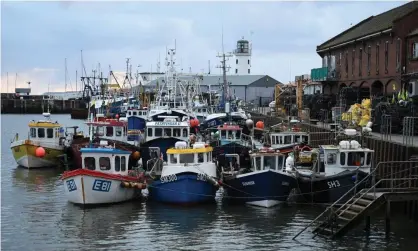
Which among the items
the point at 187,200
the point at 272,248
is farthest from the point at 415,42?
the point at 272,248

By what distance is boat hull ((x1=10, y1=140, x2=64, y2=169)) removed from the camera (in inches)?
1697

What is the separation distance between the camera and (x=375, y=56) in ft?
164

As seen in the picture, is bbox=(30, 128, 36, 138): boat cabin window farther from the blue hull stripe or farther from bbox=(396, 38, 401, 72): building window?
bbox=(396, 38, 401, 72): building window

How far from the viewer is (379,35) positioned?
159 ft

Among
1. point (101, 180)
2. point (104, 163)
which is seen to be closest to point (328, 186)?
point (101, 180)

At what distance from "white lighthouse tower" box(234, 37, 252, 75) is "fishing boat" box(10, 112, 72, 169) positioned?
85.8 metres

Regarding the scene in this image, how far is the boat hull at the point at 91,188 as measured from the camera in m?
28.5

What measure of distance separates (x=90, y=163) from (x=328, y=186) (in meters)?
11.1

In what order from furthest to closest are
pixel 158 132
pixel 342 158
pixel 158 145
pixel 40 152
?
pixel 40 152 < pixel 158 132 < pixel 158 145 < pixel 342 158

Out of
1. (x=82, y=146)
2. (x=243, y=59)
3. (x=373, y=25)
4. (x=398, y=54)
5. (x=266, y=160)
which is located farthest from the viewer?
(x=243, y=59)

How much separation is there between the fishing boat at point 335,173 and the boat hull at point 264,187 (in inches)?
34.6

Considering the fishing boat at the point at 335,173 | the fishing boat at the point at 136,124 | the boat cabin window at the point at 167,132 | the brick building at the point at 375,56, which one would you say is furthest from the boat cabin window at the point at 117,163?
the brick building at the point at 375,56

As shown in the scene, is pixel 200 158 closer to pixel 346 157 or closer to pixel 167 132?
pixel 346 157

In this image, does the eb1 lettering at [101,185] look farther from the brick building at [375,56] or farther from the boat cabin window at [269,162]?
the brick building at [375,56]
